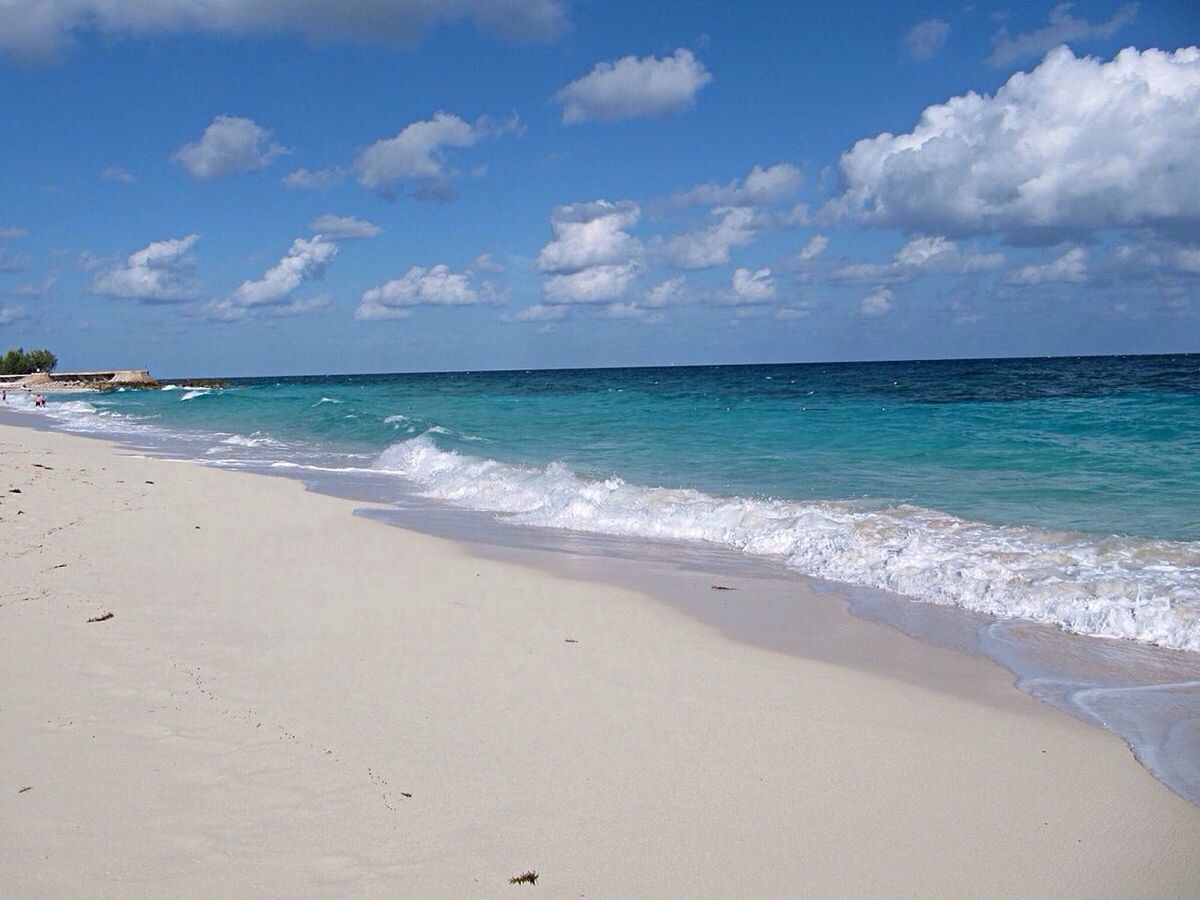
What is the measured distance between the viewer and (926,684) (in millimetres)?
5250

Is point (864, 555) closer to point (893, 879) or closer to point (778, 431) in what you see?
point (893, 879)

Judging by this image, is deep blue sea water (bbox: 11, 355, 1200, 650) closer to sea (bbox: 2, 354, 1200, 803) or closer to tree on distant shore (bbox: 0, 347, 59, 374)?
sea (bbox: 2, 354, 1200, 803)

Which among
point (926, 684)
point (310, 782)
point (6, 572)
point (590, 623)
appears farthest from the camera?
point (6, 572)

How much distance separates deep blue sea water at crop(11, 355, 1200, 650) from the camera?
7652mm

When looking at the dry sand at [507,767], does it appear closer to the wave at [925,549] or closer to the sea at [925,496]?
the sea at [925,496]

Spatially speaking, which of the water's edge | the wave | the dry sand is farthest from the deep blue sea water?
the dry sand

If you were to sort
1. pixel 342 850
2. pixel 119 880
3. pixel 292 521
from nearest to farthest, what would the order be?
pixel 119 880 → pixel 342 850 → pixel 292 521

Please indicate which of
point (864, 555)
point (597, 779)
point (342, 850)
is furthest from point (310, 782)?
point (864, 555)

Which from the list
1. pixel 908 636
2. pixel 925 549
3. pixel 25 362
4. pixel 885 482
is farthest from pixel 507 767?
pixel 25 362

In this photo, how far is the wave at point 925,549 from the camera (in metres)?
6.70

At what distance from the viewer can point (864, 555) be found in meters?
8.79

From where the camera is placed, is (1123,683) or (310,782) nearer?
(310,782)

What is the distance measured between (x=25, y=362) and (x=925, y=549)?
100657 mm

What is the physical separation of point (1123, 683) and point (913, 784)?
2444mm
